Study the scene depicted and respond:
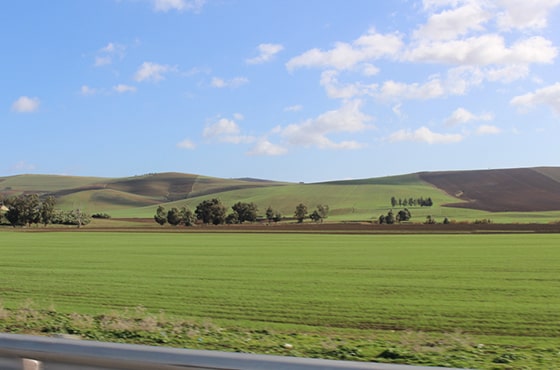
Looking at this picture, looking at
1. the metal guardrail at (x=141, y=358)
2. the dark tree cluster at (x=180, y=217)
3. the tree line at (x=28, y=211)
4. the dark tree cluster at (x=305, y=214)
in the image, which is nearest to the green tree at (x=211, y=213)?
the dark tree cluster at (x=180, y=217)

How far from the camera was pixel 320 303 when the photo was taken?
1698cm

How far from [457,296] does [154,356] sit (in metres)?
15.6

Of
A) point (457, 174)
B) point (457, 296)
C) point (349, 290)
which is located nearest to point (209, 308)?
point (349, 290)

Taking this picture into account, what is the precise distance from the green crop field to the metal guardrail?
443cm

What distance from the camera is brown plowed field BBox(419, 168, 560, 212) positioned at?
133750 mm

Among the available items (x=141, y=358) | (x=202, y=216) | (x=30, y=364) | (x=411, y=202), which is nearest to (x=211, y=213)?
(x=202, y=216)

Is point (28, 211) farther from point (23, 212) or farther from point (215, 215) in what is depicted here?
point (215, 215)

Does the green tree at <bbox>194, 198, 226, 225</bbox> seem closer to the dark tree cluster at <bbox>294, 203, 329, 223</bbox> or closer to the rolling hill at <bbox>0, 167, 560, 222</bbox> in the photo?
the dark tree cluster at <bbox>294, 203, 329, 223</bbox>

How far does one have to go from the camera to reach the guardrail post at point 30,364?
474cm

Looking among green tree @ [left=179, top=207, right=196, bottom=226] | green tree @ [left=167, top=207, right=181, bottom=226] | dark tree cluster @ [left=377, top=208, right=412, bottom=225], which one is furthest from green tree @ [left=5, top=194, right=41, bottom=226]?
dark tree cluster @ [left=377, top=208, right=412, bottom=225]

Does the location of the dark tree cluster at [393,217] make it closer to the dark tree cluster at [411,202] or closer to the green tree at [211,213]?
the green tree at [211,213]

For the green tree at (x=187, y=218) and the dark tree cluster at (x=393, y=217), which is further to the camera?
the green tree at (x=187, y=218)

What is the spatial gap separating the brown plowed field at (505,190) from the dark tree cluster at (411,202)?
6694mm

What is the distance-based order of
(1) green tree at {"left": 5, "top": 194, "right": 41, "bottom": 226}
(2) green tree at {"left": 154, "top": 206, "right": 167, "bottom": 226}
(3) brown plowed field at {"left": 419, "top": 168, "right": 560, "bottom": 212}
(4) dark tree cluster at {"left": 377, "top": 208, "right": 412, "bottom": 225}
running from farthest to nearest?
1. (3) brown plowed field at {"left": 419, "top": 168, "right": 560, "bottom": 212}
2. (2) green tree at {"left": 154, "top": 206, "right": 167, "bottom": 226}
3. (4) dark tree cluster at {"left": 377, "top": 208, "right": 412, "bottom": 225}
4. (1) green tree at {"left": 5, "top": 194, "right": 41, "bottom": 226}
